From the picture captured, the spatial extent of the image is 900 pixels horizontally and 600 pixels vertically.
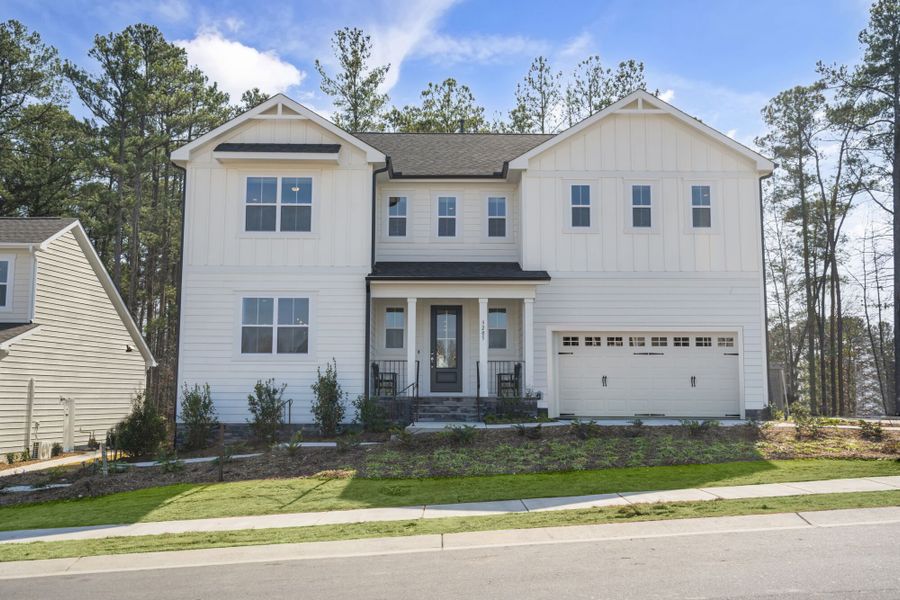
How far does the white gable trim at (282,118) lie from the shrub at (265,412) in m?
5.84

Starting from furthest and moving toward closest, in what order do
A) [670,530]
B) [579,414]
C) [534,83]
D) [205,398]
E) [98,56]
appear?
[534,83], [98,56], [579,414], [205,398], [670,530]

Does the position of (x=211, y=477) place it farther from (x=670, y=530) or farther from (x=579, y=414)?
(x=579, y=414)

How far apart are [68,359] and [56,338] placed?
0.86 meters

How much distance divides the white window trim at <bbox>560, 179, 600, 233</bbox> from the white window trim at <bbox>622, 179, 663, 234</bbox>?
0.71 meters

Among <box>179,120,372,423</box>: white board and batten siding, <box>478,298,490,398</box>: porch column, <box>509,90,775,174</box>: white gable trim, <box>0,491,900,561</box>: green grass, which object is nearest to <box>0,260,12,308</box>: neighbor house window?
<box>179,120,372,423</box>: white board and batten siding

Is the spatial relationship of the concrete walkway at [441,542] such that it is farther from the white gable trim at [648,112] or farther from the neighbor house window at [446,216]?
the neighbor house window at [446,216]

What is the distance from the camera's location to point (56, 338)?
67.9 ft

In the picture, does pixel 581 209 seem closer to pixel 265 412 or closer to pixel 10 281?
pixel 265 412

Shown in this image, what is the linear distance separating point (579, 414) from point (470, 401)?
284cm

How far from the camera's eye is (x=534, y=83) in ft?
125

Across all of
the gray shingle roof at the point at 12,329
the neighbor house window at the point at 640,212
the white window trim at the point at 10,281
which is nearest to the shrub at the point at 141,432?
the gray shingle roof at the point at 12,329

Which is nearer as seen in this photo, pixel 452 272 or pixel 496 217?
pixel 452 272

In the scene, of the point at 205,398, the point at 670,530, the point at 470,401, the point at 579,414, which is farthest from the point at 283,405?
the point at 670,530

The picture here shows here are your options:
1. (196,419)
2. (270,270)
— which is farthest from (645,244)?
(196,419)
